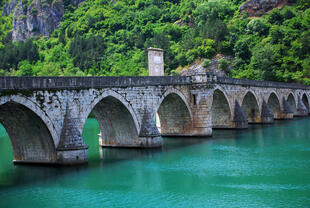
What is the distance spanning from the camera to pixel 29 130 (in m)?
19.9

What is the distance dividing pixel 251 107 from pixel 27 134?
28578 millimetres

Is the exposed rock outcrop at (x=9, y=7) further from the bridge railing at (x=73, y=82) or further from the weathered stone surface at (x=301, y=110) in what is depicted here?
the bridge railing at (x=73, y=82)

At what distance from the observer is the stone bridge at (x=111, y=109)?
1895 cm

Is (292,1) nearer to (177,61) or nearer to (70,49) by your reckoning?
(177,61)

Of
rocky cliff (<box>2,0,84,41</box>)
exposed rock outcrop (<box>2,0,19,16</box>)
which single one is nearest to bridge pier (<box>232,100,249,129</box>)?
rocky cliff (<box>2,0,84,41</box>)

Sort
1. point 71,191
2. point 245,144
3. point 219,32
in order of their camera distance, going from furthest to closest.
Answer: point 219,32 < point 245,144 < point 71,191

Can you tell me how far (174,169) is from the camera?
813 inches

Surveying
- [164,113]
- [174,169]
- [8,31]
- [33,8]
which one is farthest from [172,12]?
[174,169]

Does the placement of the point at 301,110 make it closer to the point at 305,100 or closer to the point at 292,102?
the point at 292,102

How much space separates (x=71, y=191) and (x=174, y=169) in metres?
6.08

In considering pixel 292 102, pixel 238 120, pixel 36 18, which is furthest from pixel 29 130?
pixel 36 18

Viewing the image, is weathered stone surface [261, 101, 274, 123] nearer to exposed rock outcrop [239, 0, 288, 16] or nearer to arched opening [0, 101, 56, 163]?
arched opening [0, 101, 56, 163]

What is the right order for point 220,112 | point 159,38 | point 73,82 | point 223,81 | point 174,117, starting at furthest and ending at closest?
point 159,38
point 220,112
point 223,81
point 174,117
point 73,82

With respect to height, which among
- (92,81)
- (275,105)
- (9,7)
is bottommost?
(275,105)
